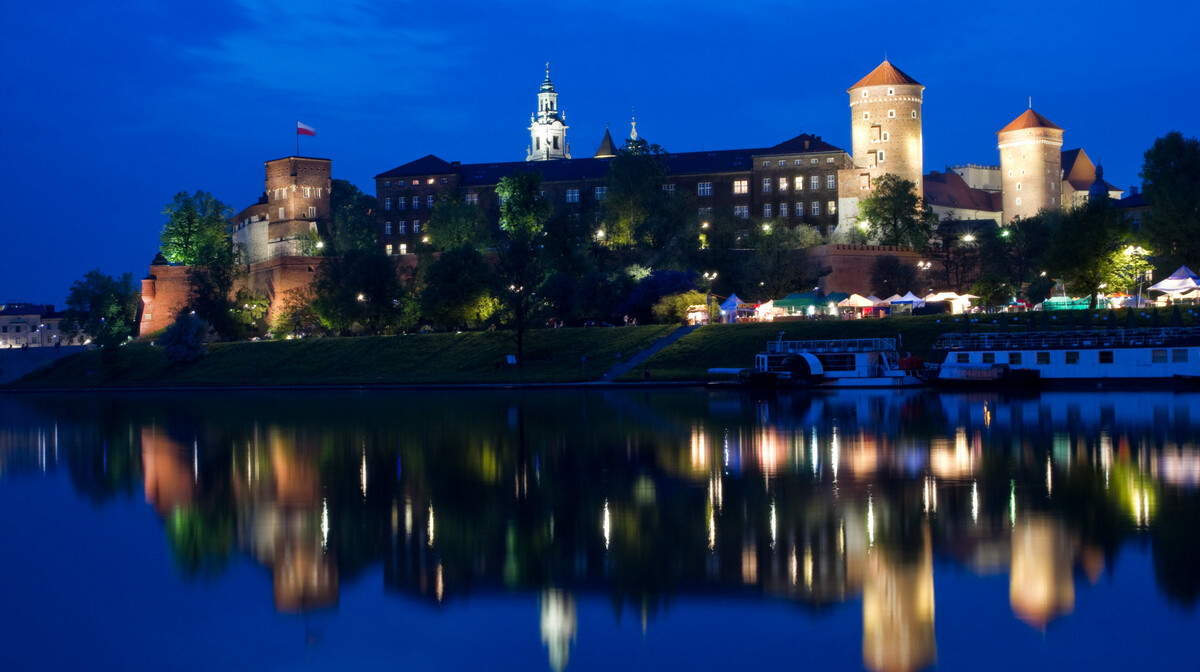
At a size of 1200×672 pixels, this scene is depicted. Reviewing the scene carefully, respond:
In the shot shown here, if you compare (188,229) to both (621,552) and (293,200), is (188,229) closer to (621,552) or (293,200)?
(293,200)

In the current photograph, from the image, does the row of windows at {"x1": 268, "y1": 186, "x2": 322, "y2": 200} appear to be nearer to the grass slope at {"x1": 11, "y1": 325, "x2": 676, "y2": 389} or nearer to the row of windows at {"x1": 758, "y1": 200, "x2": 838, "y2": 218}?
the grass slope at {"x1": 11, "y1": 325, "x2": 676, "y2": 389}

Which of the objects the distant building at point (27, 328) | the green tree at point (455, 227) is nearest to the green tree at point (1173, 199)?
the green tree at point (455, 227)

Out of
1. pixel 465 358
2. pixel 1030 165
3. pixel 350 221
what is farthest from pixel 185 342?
pixel 1030 165

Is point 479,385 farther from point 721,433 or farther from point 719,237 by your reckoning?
point 719,237

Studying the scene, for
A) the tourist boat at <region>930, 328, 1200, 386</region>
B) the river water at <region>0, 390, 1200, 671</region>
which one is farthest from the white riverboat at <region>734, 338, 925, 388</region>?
the river water at <region>0, 390, 1200, 671</region>

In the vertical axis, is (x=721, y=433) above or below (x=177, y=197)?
below

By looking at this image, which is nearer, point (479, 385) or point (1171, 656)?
point (1171, 656)

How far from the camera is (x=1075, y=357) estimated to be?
44062 mm

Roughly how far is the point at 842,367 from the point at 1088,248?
56.8 ft

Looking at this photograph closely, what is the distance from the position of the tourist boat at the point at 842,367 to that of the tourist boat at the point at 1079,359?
136 cm

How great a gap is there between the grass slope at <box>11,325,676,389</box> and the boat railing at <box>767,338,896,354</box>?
9.24 metres

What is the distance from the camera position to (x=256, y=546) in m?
15.1

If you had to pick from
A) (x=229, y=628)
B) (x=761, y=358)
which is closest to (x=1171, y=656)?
(x=229, y=628)

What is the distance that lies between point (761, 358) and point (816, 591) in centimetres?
3592
